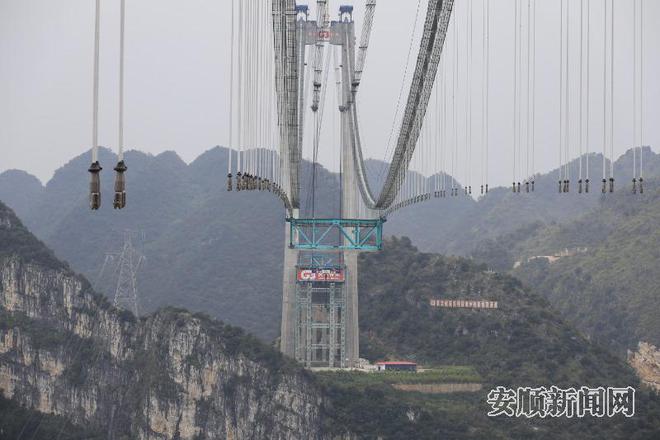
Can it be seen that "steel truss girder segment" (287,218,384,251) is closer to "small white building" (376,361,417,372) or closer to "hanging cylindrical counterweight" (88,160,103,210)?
"small white building" (376,361,417,372)

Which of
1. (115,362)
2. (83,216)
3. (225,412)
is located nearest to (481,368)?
(225,412)

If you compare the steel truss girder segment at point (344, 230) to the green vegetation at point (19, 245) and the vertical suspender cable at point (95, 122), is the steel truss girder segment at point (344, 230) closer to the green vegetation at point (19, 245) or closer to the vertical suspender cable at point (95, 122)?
the green vegetation at point (19, 245)

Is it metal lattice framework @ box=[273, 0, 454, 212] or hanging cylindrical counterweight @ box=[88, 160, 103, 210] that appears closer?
hanging cylindrical counterweight @ box=[88, 160, 103, 210]

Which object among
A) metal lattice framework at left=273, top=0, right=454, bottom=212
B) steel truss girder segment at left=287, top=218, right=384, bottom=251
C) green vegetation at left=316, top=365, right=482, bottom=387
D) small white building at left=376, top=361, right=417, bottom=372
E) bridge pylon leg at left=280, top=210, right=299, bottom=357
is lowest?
green vegetation at left=316, top=365, right=482, bottom=387

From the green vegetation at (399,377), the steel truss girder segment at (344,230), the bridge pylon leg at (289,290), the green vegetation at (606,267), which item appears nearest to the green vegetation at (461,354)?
the green vegetation at (399,377)

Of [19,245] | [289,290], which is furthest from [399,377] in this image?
[19,245]

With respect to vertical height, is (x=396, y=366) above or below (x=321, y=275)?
below

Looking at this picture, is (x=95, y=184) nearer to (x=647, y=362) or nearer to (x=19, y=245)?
(x=19, y=245)

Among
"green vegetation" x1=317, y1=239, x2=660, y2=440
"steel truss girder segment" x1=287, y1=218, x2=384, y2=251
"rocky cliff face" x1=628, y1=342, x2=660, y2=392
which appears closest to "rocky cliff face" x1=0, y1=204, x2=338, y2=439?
"green vegetation" x1=317, y1=239, x2=660, y2=440
